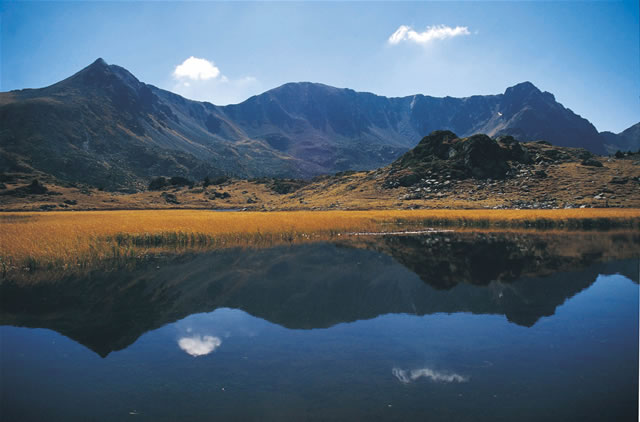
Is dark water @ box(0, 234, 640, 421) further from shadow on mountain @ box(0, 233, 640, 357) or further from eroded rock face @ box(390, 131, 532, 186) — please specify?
eroded rock face @ box(390, 131, 532, 186)

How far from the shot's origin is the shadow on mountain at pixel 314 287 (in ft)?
49.4

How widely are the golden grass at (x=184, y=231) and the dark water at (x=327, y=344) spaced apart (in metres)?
5.38

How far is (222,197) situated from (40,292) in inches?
4730

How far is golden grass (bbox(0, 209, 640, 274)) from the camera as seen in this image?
25.8 meters

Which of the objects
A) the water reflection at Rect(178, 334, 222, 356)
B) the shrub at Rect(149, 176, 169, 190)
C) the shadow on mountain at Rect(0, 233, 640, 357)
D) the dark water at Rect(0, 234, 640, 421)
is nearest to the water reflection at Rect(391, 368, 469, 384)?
the dark water at Rect(0, 234, 640, 421)

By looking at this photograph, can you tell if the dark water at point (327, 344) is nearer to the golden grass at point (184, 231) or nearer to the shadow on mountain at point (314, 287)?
the shadow on mountain at point (314, 287)

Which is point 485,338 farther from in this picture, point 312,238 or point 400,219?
point 400,219

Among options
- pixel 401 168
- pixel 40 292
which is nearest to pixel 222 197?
pixel 401 168

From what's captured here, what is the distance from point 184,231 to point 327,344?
2847 cm

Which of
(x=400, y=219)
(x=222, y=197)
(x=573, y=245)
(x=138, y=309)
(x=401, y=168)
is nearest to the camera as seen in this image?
(x=138, y=309)

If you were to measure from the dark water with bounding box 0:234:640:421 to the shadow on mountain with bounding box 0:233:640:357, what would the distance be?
135mm

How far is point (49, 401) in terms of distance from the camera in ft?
29.1

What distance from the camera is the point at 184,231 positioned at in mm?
36281

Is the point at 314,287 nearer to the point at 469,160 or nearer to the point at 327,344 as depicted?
the point at 327,344
